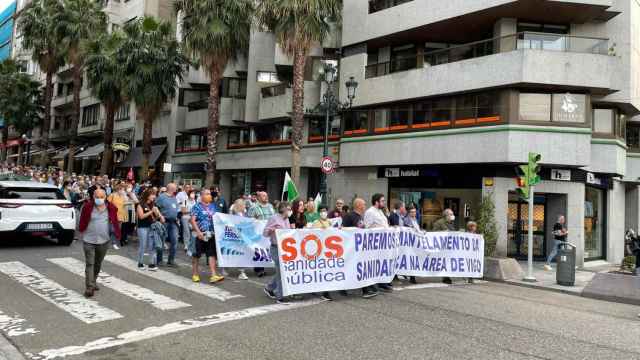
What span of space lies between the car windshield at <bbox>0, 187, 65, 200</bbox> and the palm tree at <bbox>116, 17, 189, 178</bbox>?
44.1ft

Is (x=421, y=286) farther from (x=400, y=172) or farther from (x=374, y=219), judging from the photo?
(x=400, y=172)

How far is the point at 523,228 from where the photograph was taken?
712 inches

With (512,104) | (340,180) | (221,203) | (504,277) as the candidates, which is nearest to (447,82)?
(512,104)

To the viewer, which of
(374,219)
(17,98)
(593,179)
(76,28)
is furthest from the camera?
(17,98)

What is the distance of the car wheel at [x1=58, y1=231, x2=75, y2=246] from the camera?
13078 millimetres

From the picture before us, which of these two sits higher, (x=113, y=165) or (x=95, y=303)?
(x=113, y=165)

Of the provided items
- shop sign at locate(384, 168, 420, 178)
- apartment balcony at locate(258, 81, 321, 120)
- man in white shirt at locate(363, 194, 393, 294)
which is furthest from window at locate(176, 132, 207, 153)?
man in white shirt at locate(363, 194, 393, 294)

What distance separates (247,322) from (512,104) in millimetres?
14067

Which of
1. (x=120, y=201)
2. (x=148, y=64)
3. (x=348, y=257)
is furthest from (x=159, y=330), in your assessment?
(x=148, y=64)

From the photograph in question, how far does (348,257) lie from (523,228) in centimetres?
1184

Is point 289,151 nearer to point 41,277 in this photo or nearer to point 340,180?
point 340,180

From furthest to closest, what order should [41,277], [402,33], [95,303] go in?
[402,33] < [41,277] < [95,303]

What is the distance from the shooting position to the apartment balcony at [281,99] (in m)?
23.5

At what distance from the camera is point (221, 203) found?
1351 cm
